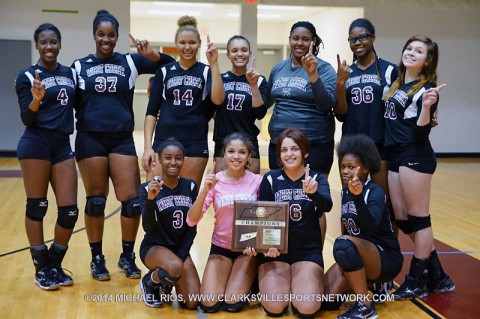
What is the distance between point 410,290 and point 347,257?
755mm

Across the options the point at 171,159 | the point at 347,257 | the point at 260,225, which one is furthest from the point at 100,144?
the point at 347,257

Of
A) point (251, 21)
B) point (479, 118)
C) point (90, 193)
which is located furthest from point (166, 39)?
point (90, 193)

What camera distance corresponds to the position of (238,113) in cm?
452

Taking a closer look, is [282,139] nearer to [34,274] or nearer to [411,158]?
[411,158]

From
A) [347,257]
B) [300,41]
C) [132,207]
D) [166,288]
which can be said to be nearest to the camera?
[347,257]

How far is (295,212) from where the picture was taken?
407cm

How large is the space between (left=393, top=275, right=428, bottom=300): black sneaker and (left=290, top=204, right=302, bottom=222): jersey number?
0.90 metres

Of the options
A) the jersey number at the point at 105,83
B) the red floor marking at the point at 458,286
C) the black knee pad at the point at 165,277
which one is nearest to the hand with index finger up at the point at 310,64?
the jersey number at the point at 105,83

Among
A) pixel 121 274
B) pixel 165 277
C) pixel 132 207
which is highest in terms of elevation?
pixel 132 207

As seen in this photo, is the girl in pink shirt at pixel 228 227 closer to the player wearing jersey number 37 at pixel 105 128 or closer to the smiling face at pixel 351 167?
the smiling face at pixel 351 167

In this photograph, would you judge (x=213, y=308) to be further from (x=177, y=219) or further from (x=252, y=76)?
(x=252, y=76)

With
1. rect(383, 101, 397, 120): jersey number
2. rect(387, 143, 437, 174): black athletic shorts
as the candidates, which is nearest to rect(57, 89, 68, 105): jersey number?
rect(383, 101, 397, 120): jersey number

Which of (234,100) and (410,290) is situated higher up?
(234,100)

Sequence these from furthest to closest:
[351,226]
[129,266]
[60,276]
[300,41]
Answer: [129,266] → [60,276] → [300,41] → [351,226]
